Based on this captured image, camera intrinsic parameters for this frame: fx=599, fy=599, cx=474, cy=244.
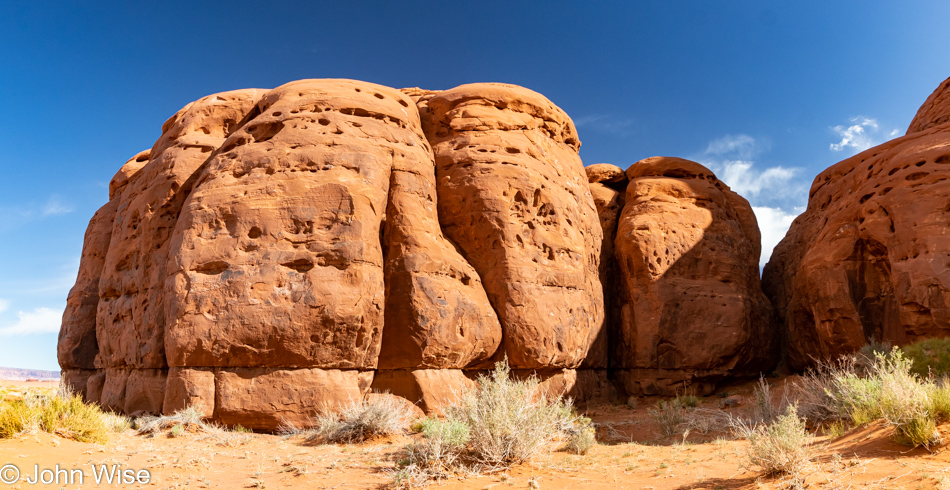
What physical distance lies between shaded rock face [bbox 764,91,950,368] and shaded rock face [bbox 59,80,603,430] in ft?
15.8

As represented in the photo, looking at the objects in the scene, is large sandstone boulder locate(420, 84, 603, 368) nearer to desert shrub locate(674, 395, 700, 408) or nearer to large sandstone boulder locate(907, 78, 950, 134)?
desert shrub locate(674, 395, 700, 408)

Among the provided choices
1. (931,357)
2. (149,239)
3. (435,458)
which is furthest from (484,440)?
(149,239)

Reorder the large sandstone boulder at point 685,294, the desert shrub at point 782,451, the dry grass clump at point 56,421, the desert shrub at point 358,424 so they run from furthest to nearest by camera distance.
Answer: the large sandstone boulder at point 685,294 → the desert shrub at point 358,424 → the dry grass clump at point 56,421 → the desert shrub at point 782,451

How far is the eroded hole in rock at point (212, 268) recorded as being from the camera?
1056 cm

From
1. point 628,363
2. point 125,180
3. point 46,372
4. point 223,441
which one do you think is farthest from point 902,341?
point 46,372

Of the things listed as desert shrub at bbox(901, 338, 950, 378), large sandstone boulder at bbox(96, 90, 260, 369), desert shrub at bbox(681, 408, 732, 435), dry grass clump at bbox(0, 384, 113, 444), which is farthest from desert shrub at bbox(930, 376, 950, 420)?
large sandstone boulder at bbox(96, 90, 260, 369)

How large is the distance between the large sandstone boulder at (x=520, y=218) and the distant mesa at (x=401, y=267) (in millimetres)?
48

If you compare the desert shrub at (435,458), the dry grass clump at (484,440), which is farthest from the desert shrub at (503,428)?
the desert shrub at (435,458)

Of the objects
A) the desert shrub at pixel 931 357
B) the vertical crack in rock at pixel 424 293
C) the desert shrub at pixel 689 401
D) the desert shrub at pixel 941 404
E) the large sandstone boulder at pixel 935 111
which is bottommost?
the desert shrub at pixel 689 401

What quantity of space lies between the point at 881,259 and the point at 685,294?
4.27 meters

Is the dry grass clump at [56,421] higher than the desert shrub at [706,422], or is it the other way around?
the dry grass clump at [56,421]

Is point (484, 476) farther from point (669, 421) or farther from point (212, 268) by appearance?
point (212, 268)

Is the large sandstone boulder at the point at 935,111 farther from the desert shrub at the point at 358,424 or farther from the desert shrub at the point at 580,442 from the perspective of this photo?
the desert shrub at the point at 358,424

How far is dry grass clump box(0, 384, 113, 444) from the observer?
7.56 meters
